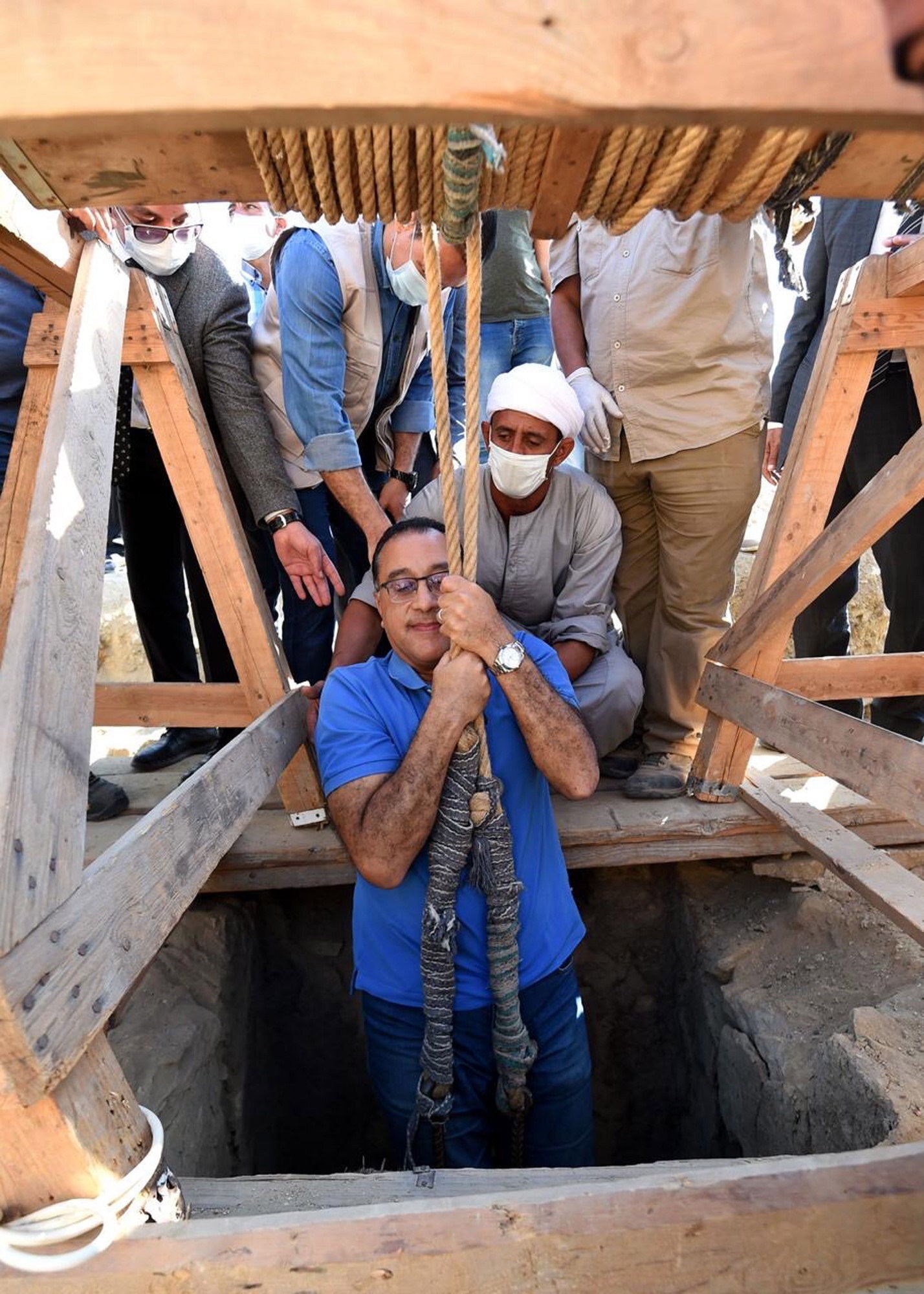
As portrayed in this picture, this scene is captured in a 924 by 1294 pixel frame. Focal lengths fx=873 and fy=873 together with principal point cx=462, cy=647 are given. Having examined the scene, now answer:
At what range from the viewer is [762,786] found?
122 inches

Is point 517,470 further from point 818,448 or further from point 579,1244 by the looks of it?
point 579,1244

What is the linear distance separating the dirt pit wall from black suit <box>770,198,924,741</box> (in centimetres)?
100

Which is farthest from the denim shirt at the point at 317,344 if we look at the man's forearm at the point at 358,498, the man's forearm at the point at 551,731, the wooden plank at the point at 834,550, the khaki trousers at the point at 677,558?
the wooden plank at the point at 834,550

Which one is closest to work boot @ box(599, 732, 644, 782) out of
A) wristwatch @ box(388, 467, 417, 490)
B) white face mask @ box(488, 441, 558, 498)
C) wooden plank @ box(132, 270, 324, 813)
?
white face mask @ box(488, 441, 558, 498)

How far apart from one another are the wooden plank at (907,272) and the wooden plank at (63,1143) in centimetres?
257

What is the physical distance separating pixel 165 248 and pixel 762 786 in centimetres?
264

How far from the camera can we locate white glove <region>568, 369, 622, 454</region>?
3.06 meters

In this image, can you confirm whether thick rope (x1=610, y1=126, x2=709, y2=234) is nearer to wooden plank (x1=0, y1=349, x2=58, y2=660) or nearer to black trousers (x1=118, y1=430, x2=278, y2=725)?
wooden plank (x1=0, y1=349, x2=58, y2=660)

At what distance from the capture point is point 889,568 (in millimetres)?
3350

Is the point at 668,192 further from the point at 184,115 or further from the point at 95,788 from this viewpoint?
the point at 95,788

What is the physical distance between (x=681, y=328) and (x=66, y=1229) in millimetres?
2857

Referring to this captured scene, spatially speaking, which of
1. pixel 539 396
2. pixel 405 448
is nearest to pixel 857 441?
pixel 539 396

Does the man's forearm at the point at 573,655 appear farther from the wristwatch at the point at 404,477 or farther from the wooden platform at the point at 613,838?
the wristwatch at the point at 404,477

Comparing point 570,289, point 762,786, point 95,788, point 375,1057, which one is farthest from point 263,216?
point 375,1057
